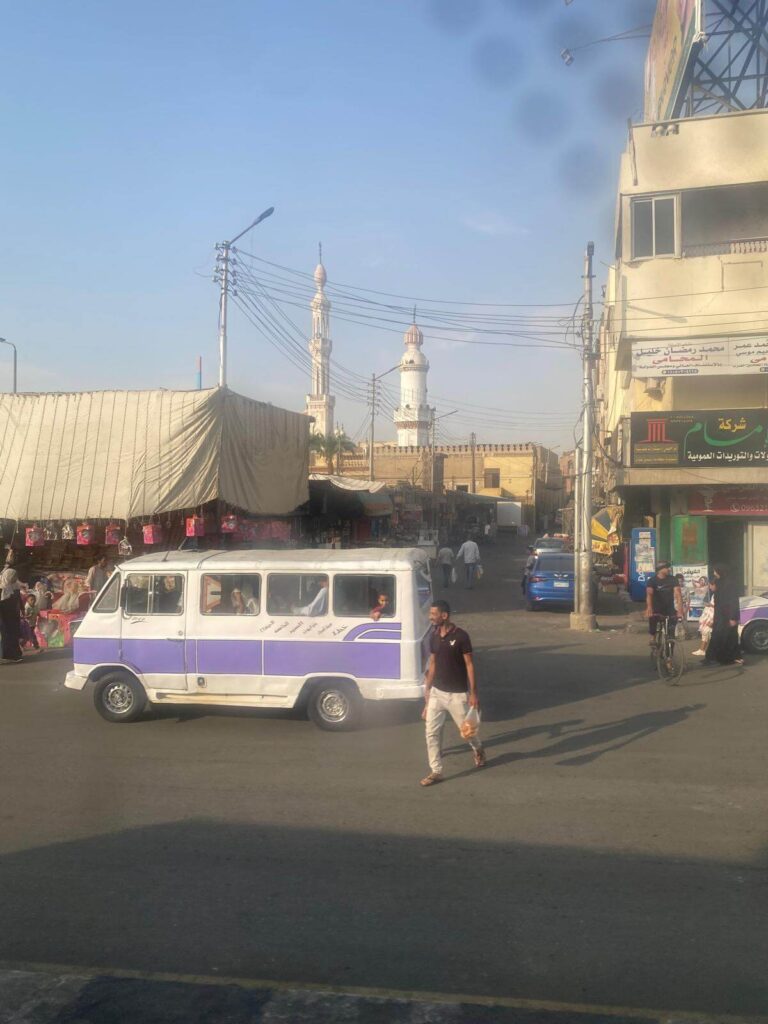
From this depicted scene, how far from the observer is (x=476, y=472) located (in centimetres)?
8650

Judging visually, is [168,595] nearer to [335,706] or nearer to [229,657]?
[229,657]

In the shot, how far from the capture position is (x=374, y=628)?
9.67 meters

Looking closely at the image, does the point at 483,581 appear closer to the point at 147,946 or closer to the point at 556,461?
the point at 147,946

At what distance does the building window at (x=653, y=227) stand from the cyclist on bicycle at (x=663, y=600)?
517 inches

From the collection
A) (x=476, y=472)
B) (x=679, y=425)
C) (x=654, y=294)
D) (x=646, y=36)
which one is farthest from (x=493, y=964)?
(x=476, y=472)

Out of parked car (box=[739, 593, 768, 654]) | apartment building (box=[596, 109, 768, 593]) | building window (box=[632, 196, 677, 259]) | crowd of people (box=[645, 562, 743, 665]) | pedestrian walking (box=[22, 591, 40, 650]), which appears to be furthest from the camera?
building window (box=[632, 196, 677, 259])

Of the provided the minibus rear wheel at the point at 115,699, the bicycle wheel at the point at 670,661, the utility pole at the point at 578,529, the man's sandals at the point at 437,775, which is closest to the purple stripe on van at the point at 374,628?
the man's sandals at the point at 437,775

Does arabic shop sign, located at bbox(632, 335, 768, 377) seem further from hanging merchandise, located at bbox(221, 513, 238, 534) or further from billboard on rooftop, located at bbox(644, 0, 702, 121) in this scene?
hanging merchandise, located at bbox(221, 513, 238, 534)

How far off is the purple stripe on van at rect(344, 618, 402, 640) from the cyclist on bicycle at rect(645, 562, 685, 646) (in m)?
5.56

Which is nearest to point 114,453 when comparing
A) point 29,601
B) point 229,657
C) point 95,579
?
point 95,579

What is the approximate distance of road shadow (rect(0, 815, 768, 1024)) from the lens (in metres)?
4.45

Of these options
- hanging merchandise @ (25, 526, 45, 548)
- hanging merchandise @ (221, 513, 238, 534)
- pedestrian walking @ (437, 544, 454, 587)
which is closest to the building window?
pedestrian walking @ (437, 544, 454, 587)

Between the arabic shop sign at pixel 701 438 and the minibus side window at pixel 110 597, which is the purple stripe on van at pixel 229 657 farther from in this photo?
the arabic shop sign at pixel 701 438

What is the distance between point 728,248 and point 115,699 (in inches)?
866
